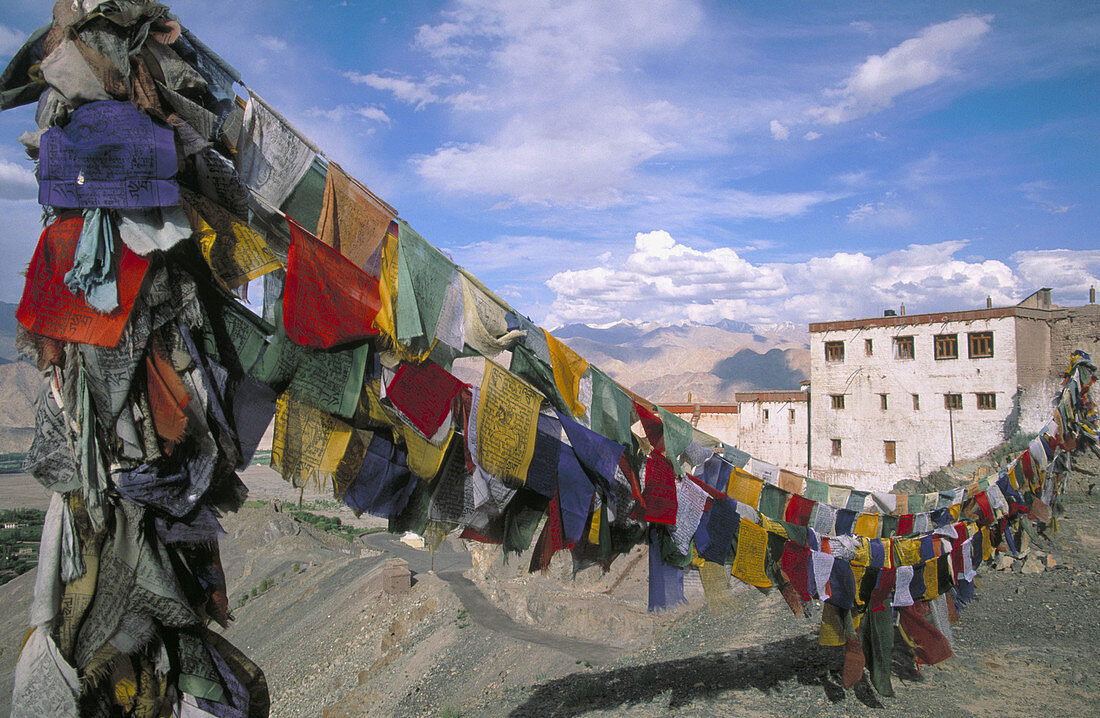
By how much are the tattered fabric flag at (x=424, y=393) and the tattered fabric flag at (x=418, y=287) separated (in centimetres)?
16

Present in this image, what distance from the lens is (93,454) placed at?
2.83 metres

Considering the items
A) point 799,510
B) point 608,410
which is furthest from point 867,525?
point 608,410

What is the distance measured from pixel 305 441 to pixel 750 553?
15.0ft

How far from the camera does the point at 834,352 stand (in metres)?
30.8

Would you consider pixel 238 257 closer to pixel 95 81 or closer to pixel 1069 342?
pixel 95 81

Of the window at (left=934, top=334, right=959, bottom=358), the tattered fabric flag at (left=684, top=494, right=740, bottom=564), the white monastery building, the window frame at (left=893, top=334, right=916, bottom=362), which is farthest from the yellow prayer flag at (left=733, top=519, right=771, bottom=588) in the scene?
the window frame at (left=893, top=334, right=916, bottom=362)

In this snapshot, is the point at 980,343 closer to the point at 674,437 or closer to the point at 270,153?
the point at 674,437

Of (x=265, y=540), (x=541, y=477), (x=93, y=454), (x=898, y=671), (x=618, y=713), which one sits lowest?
(x=265, y=540)

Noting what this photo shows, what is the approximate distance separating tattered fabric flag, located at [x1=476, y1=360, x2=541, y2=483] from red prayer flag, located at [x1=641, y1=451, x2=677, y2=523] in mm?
1496

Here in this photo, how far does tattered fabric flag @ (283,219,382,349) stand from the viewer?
11.1 ft

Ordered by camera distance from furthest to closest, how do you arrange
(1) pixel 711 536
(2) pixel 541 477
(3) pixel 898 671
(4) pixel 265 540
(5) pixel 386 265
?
(4) pixel 265 540 < (3) pixel 898 671 < (1) pixel 711 536 < (2) pixel 541 477 < (5) pixel 386 265

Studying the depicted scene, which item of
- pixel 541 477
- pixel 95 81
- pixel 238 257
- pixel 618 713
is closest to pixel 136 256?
pixel 238 257

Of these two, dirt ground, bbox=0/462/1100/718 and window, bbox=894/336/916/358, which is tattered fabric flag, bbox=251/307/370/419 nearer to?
dirt ground, bbox=0/462/1100/718

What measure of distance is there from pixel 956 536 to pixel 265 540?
3528cm
